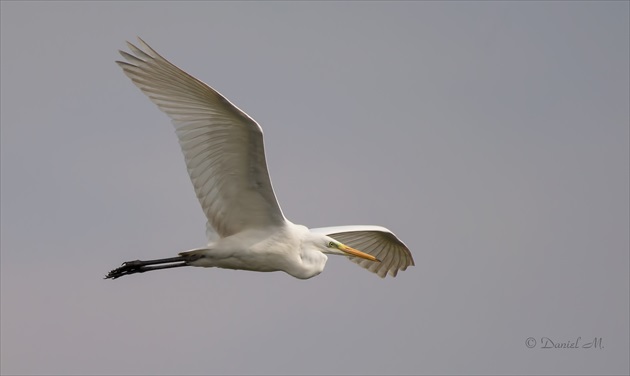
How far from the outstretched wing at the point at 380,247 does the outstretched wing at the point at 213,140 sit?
11.1 ft

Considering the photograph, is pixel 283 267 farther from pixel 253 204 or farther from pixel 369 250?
pixel 369 250

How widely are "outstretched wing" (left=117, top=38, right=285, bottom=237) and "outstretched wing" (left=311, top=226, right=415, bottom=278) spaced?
133 inches

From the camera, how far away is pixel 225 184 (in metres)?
13.8

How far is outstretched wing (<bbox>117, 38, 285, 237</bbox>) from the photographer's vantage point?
1285cm

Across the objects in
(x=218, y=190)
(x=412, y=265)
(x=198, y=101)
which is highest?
(x=198, y=101)

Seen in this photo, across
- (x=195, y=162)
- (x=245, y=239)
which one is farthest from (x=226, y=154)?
(x=245, y=239)

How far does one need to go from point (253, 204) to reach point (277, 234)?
0.52m

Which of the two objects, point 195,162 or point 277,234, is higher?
point 195,162

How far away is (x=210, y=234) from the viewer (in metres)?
14.4

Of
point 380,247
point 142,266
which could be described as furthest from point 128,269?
point 380,247

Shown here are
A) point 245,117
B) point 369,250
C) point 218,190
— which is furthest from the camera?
point 369,250

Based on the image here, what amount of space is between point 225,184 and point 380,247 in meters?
4.82

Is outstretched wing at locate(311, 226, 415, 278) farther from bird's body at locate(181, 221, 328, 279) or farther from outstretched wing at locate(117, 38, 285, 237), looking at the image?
outstretched wing at locate(117, 38, 285, 237)

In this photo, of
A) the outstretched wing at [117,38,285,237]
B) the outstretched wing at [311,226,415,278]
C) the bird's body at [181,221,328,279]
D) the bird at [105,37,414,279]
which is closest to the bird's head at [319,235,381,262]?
the bird at [105,37,414,279]
